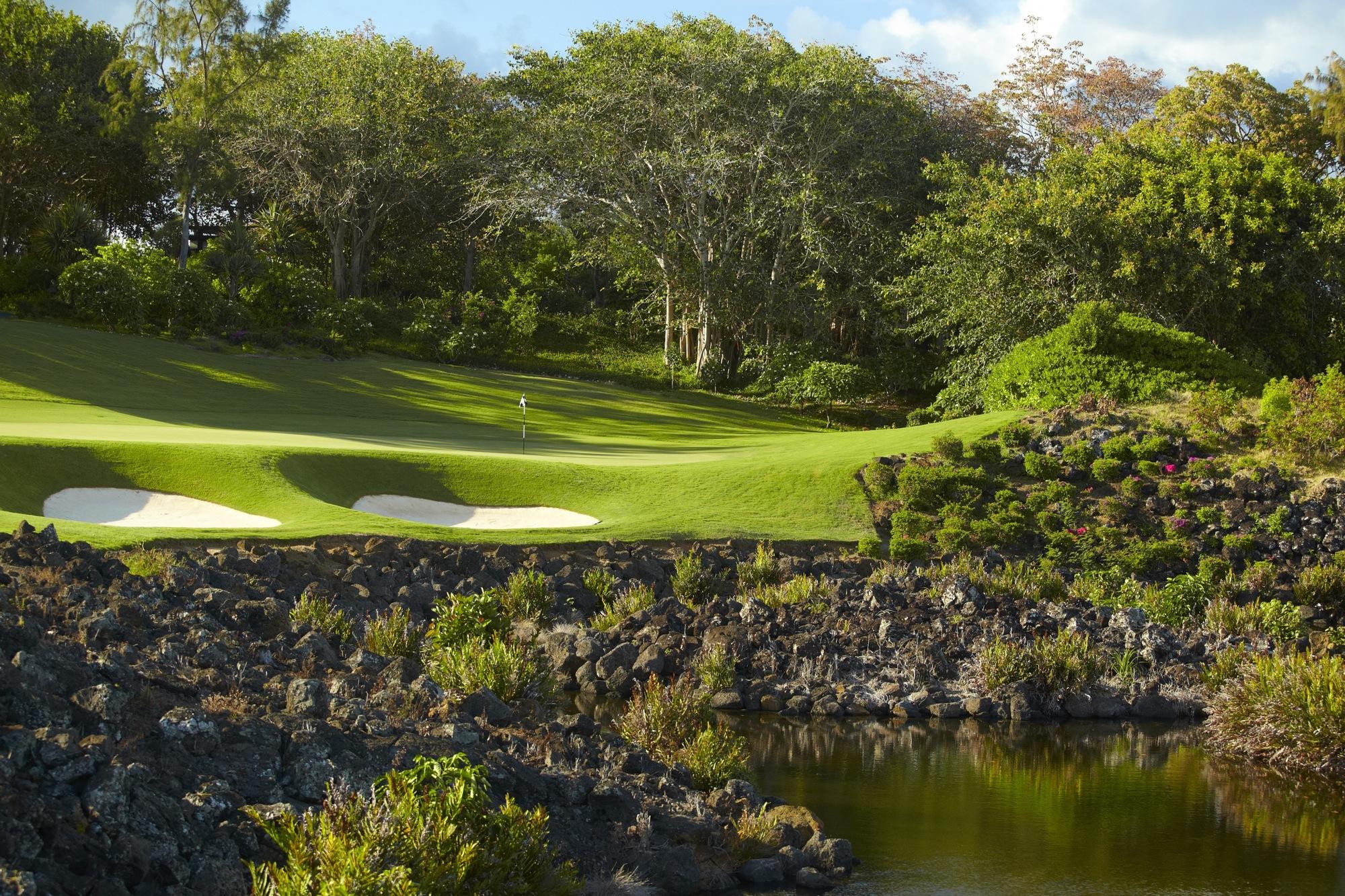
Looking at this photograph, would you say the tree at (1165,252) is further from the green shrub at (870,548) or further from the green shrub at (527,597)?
the green shrub at (527,597)

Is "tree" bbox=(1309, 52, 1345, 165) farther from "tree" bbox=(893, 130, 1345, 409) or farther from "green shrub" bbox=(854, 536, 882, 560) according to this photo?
"green shrub" bbox=(854, 536, 882, 560)

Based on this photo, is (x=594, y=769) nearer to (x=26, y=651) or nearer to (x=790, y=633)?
(x=26, y=651)

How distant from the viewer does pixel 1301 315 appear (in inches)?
1291

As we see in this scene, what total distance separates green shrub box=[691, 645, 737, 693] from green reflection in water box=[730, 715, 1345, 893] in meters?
0.60

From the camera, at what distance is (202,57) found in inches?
1754

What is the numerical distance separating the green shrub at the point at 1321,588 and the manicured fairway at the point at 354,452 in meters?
6.34

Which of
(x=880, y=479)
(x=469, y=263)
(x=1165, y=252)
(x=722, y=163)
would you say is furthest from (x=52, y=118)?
(x=1165, y=252)

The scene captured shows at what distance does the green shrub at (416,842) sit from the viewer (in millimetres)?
6711

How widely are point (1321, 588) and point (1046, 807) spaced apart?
9797 mm

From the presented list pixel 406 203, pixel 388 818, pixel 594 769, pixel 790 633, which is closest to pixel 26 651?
pixel 388 818

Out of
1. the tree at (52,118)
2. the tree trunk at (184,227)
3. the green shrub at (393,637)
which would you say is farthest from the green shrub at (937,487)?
the tree at (52,118)

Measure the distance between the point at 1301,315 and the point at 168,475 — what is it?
91.2ft

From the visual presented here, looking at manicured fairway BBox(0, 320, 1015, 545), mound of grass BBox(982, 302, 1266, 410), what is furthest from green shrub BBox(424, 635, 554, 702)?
mound of grass BBox(982, 302, 1266, 410)

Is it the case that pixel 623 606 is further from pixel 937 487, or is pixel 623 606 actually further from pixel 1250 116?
pixel 1250 116
